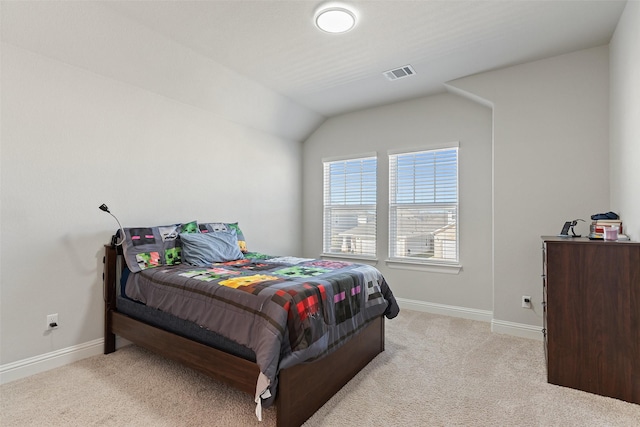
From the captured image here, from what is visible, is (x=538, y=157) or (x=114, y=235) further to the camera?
(x=538, y=157)

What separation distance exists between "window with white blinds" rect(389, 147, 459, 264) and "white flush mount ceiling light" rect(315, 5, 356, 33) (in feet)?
6.50

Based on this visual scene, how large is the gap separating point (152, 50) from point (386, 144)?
2820 mm

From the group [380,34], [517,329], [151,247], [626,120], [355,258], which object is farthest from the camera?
[355,258]

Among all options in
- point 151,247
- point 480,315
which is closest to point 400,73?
point 480,315

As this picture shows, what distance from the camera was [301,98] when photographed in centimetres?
403

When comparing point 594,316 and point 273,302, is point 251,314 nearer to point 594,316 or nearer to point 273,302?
point 273,302

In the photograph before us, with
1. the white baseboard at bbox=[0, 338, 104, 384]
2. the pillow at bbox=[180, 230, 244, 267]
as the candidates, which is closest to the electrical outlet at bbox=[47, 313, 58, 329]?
the white baseboard at bbox=[0, 338, 104, 384]

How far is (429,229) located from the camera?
3.89 m

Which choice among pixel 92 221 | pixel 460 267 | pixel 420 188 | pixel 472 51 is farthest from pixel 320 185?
pixel 92 221

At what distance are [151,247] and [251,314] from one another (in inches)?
58.6

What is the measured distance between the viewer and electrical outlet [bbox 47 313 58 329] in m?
2.40

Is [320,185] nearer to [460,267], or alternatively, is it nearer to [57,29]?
[460,267]

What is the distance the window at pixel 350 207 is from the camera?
14.3ft

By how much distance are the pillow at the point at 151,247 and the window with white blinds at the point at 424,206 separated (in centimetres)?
263
